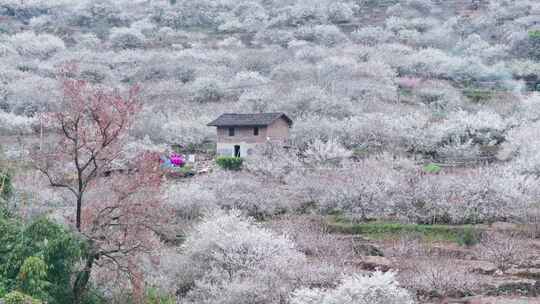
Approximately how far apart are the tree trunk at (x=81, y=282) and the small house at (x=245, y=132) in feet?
70.4

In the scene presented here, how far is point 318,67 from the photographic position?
200ft

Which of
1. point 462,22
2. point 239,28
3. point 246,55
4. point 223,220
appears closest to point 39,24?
point 239,28

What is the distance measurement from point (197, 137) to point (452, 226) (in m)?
20.3

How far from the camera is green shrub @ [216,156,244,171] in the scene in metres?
36.7

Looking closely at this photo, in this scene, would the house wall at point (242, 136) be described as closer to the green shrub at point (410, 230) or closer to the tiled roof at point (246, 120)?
the tiled roof at point (246, 120)

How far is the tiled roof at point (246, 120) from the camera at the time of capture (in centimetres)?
3950

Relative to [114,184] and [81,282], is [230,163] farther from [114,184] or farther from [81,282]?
[81,282]

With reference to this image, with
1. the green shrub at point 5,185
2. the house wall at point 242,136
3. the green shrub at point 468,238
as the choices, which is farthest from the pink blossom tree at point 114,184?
the house wall at point 242,136

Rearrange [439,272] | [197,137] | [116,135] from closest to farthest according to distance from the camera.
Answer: [116,135]
[439,272]
[197,137]

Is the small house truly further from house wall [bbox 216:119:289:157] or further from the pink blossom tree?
the pink blossom tree

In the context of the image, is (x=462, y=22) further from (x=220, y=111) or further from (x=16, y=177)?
(x=16, y=177)

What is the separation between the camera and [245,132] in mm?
39844

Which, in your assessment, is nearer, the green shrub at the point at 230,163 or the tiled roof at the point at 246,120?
the green shrub at the point at 230,163

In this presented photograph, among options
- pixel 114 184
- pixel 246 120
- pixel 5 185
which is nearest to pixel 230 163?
pixel 246 120
